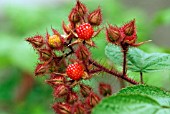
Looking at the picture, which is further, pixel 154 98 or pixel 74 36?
pixel 74 36

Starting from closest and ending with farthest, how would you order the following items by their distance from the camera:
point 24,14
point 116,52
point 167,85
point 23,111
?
point 116,52, point 167,85, point 23,111, point 24,14

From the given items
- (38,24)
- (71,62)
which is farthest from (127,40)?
(38,24)

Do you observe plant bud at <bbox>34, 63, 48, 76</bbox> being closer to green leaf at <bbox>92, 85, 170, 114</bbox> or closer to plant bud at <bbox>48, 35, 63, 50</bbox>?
plant bud at <bbox>48, 35, 63, 50</bbox>

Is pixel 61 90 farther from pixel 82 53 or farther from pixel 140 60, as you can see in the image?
pixel 140 60

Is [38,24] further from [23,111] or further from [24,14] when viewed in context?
[23,111]

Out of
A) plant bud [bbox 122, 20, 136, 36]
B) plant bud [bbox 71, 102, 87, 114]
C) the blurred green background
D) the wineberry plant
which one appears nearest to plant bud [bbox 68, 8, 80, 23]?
the wineberry plant

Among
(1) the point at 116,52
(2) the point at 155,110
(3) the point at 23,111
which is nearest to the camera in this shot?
(2) the point at 155,110

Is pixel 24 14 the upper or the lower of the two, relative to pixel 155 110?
upper
